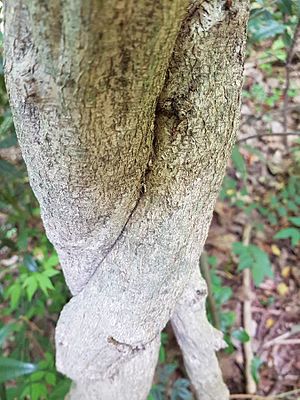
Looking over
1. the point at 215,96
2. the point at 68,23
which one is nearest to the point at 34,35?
the point at 68,23

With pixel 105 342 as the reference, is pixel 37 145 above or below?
above

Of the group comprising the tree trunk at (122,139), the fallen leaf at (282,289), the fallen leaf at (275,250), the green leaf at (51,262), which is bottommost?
the fallen leaf at (282,289)

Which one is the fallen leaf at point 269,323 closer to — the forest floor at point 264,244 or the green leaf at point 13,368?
the forest floor at point 264,244

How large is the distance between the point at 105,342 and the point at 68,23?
0.53 meters

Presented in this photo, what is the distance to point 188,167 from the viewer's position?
0.55 meters

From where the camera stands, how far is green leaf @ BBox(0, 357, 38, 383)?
0.98m

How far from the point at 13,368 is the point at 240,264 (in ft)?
2.22

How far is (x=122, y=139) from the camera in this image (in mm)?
459

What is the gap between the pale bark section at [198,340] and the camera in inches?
34.6

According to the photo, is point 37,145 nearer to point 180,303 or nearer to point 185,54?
point 185,54

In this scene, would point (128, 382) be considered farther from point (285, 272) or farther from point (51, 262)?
point (285, 272)

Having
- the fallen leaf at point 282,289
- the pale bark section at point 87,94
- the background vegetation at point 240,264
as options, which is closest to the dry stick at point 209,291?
the background vegetation at point 240,264

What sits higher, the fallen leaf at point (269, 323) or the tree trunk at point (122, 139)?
the tree trunk at point (122, 139)

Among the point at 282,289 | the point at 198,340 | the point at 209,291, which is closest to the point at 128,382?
the point at 198,340
